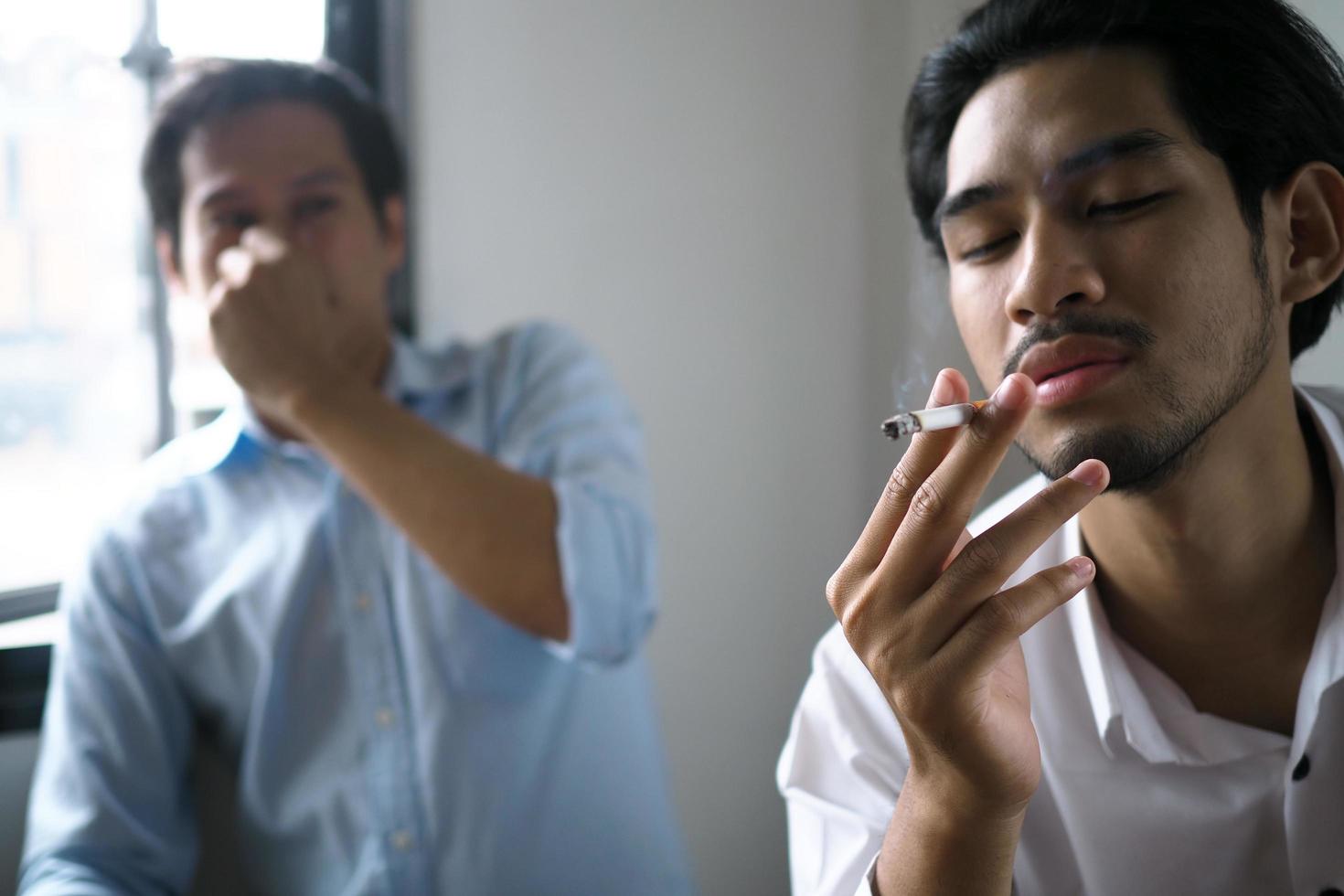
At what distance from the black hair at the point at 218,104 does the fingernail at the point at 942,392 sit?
1118mm

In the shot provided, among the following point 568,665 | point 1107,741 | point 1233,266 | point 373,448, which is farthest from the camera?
point 568,665

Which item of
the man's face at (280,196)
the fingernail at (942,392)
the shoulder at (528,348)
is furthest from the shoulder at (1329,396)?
the man's face at (280,196)

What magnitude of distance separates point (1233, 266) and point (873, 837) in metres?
0.58

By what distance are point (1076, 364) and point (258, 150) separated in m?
1.19

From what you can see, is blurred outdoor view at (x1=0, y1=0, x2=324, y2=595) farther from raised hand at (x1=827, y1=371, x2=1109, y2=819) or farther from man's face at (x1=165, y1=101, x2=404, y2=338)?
raised hand at (x1=827, y1=371, x2=1109, y2=819)

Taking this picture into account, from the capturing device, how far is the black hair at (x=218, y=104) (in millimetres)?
1494

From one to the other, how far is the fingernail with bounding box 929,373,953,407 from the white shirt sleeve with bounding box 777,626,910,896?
362 mm

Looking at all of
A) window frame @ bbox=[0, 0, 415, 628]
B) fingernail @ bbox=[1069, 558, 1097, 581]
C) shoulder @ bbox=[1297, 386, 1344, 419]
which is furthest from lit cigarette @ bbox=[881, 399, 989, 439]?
window frame @ bbox=[0, 0, 415, 628]

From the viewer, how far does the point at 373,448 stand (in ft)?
4.12

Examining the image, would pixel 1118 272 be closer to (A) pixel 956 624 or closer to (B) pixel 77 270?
(A) pixel 956 624

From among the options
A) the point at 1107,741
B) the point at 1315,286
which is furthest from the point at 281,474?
the point at 1315,286

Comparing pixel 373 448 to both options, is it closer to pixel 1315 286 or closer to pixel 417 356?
pixel 417 356

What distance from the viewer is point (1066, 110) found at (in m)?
0.81

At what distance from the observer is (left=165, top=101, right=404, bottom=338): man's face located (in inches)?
56.9
